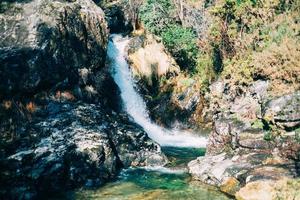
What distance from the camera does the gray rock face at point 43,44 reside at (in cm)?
2302

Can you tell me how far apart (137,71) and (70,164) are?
507 inches

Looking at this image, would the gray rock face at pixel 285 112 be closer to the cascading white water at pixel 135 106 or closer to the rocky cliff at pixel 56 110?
the rocky cliff at pixel 56 110

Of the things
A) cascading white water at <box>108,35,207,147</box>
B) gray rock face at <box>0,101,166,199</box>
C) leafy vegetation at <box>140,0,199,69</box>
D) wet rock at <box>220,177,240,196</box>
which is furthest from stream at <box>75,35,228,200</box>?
leafy vegetation at <box>140,0,199,69</box>

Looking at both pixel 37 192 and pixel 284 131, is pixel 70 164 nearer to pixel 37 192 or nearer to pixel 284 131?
pixel 37 192

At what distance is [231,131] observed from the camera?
21.9m

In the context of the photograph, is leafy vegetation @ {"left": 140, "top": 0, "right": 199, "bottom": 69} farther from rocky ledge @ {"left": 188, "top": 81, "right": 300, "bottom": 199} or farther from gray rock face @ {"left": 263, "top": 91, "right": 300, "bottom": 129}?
gray rock face @ {"left": 263, "top": 91, "right": 300, "bottom": 129}

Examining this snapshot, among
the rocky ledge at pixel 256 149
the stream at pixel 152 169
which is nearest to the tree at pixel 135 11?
the stream at pixel 152 169

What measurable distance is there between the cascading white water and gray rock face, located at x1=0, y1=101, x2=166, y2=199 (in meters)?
4.12

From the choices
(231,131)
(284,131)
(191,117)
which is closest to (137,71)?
(191,117)

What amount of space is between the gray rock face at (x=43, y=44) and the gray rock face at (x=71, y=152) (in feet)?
6.58

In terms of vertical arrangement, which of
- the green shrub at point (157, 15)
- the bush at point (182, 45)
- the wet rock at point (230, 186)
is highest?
the green shrub at point (157, 15)

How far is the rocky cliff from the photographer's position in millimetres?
19422

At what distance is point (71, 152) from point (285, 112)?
33.1ft

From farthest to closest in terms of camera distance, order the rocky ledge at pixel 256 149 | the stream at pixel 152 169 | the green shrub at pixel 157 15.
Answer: the green shrub at pixel 157 15 → the stream at pixel 152 169 → the rocky ledge at pixel 256 149
